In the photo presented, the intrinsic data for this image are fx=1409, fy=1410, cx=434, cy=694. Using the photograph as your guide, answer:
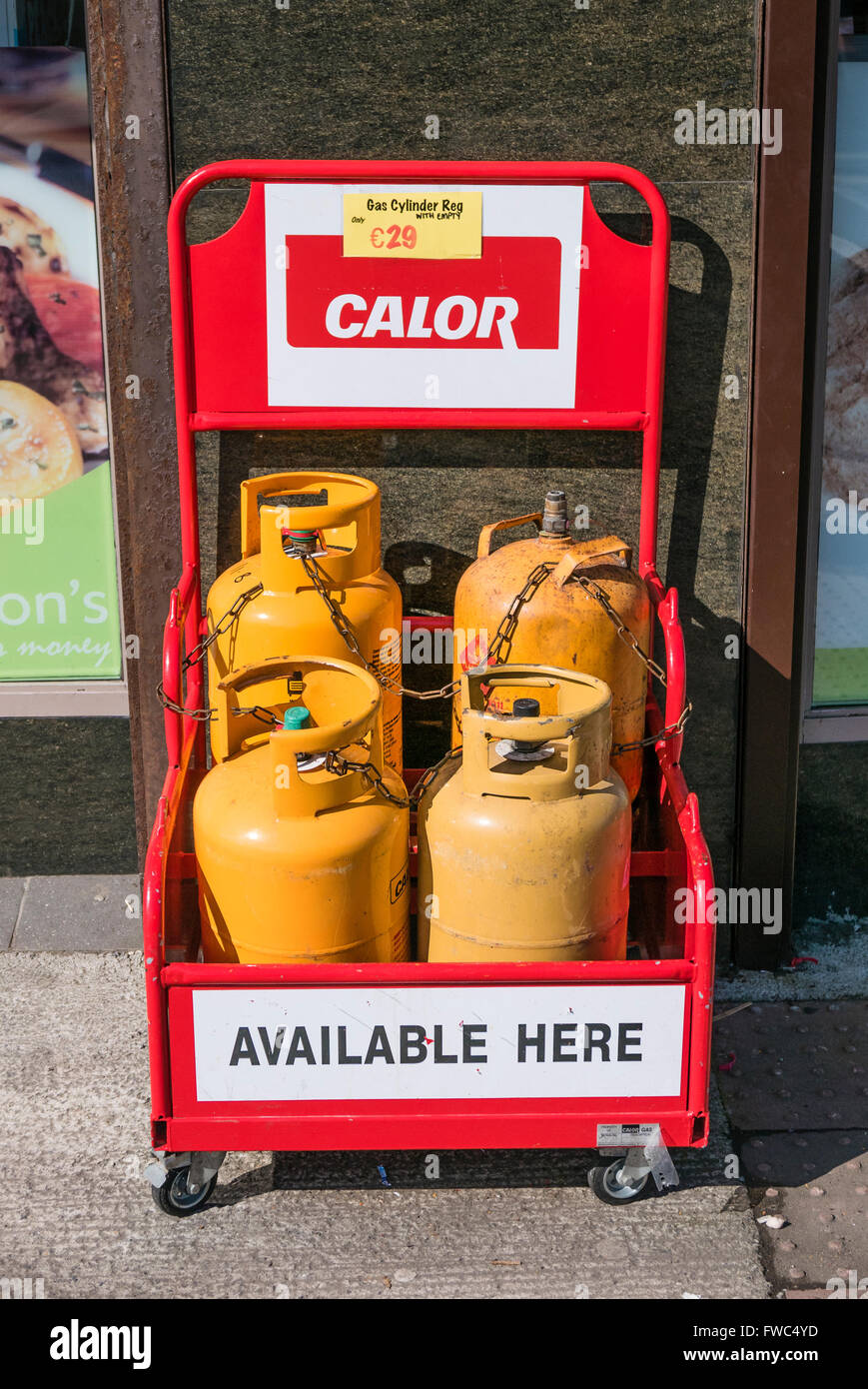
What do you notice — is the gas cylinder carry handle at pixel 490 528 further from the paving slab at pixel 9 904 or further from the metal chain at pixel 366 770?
the paving slab at pixel 9 904

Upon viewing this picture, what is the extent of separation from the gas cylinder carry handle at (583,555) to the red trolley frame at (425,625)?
20 cm

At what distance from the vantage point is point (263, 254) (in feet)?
12.9

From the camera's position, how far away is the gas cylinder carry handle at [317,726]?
3188 mm

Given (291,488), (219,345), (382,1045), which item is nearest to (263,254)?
(219,345)

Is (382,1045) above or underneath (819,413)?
underneath

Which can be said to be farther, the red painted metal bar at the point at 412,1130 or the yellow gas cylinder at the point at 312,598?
the yellow gas cylinder at the point at 312,598

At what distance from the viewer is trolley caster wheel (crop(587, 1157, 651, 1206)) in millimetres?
3564

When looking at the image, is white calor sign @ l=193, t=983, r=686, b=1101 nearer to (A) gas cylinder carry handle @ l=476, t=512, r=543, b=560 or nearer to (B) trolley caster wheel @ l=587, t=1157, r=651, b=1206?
(B) trolley caster wheel @ l=587, t=1157, r=651, b=1206

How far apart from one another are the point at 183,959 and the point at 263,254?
194 cm

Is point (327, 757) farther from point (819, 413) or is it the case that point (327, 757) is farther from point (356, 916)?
point (819, 413)

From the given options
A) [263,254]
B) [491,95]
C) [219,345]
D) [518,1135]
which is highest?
[491,95]

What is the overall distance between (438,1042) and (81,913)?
2.10 m

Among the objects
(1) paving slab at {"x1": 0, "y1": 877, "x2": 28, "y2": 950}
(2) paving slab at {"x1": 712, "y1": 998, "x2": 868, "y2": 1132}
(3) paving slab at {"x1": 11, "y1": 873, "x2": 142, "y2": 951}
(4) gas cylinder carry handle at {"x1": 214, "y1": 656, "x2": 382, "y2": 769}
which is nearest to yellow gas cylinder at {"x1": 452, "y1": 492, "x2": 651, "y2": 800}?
(4) gas cylinder carry handle at {"x1": 214, "y1": 656, "x2": 382, "y2": 769}

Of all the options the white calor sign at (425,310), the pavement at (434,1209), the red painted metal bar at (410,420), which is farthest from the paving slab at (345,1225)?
the white calor sign at (425,310)
